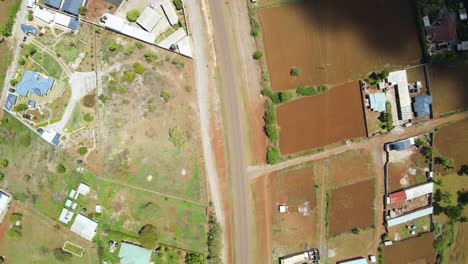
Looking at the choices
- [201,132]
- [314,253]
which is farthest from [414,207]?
[201,132]

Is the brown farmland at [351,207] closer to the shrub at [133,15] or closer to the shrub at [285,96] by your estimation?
the shrub at [285,96]

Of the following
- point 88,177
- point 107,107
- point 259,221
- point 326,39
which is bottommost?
point 259,221

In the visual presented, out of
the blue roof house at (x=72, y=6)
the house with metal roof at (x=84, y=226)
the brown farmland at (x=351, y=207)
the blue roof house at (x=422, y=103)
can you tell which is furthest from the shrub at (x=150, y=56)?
the blue roof house at (x=422, y=103)

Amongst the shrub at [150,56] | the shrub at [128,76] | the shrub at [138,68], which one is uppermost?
the shrub at [150,56]

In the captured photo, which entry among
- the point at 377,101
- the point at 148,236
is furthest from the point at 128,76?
the point at 377,101

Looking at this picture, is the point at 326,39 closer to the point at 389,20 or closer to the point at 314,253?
the point at 389,20

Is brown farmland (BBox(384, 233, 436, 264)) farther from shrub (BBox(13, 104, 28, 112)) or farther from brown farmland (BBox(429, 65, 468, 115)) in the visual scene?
shrub (BBox(13, 104, 28, 112))
